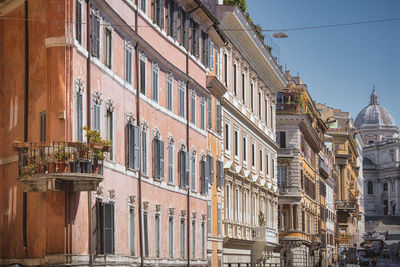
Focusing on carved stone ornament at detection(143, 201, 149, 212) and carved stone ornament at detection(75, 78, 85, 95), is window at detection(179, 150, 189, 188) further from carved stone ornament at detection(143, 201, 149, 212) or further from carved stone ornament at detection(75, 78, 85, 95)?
carved stone ornament at detection(75, 78, 85, 95)

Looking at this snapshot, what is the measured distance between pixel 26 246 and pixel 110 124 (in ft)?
18.0

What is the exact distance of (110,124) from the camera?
29.0 metres

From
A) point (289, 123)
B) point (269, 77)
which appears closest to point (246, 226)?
point (269, 77)

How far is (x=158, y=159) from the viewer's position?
33.8 m

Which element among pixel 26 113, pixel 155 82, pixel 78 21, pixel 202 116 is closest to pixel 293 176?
pixel 202 116

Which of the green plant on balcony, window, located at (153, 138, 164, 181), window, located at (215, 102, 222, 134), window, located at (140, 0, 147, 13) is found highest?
window, located at (140, 0, 147, 13)

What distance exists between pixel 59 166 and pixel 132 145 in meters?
7.19

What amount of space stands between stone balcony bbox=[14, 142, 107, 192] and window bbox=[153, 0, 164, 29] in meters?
11.2

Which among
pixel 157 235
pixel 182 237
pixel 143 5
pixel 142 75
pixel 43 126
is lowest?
pixel 182 237

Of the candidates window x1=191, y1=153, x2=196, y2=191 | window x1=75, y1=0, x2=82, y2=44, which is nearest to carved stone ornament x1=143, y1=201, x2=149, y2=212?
window x1=191, y1=153, x2=196, y2=191

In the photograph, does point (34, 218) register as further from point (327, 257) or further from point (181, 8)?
point (327, 257)

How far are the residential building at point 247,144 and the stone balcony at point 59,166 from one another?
22.9 metres

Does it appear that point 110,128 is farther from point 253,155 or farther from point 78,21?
point 253,155

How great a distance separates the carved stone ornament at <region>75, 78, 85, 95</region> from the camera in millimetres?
25484
